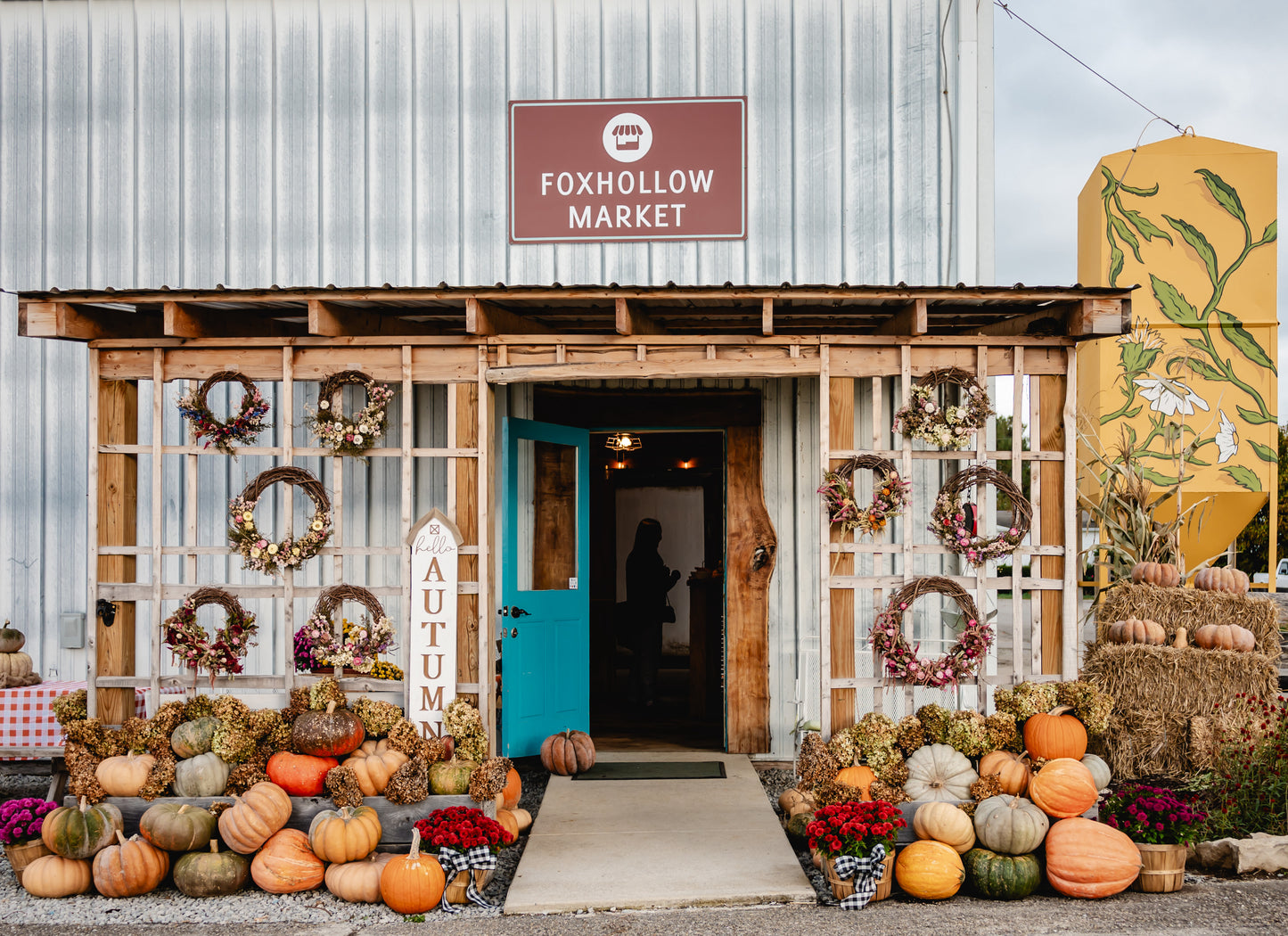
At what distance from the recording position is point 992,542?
5684mm

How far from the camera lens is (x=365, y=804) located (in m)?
5.34

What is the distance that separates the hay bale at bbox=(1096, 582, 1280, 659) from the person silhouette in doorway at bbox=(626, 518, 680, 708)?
13.8 feet

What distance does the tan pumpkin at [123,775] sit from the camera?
17.6 feet

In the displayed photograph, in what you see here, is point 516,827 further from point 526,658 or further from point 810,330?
point 810,330

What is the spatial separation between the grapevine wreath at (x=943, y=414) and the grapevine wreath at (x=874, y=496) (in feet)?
0.89

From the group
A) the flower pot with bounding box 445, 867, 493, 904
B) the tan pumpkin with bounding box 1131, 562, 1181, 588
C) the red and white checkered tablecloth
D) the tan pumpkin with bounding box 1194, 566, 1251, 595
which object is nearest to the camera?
the flower pot with bounding box 445, 867, 493, 904

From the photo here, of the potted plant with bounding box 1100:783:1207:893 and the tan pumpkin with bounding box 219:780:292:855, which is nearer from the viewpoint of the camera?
the potted plant with bounding box 1100:783:1207:893

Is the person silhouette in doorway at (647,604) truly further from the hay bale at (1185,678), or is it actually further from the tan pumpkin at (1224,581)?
the tan pumpkin at (1224,581)

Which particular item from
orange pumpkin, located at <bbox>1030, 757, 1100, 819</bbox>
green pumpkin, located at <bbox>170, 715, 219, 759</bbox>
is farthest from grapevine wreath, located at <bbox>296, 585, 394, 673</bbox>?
orange pumpkin, located at <bbox>1030, 757, 1100, 819</bbox>

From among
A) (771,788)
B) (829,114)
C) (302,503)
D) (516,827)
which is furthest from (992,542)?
(302,503)

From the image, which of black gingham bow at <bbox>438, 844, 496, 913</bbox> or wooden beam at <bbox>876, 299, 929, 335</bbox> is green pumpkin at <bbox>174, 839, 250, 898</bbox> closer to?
black gingham bow at <bbox>438, 844, 496, 913</bbox>

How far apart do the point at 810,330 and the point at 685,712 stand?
4.69m

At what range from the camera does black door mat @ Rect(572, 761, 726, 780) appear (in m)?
7.24

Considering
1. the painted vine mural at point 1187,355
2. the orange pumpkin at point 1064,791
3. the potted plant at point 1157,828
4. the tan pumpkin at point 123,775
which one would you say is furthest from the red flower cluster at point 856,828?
the painted vine mural at point 1187,355
